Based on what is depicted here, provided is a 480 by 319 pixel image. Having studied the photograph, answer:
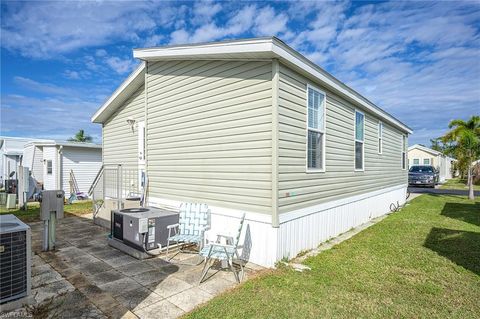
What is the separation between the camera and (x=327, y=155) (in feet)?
20.3

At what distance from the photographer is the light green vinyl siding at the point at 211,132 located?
15.3 ft

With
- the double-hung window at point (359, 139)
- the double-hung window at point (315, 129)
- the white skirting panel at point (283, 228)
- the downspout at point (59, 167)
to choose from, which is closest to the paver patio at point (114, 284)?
the white skirting panel at point (283, 228)

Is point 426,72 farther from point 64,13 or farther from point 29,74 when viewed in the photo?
point 29,74

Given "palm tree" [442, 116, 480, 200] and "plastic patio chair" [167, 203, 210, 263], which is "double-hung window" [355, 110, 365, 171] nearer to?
"plastic patio chair" [167, 203, 210, 263]

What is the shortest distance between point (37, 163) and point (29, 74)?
671 cm

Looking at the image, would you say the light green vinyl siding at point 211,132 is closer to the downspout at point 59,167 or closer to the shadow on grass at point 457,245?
the shadow on grass at point 457,245

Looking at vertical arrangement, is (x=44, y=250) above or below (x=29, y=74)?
below

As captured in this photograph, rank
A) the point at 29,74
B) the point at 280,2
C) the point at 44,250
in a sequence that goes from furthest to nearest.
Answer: the point at 29,74, the point at 280,2, the point at 44,250

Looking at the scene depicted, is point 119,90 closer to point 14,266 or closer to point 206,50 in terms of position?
point 206,50

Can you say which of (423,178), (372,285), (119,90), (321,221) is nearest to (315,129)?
(321,221)

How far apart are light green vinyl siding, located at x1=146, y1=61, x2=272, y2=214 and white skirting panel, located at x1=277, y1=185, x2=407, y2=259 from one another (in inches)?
28.2

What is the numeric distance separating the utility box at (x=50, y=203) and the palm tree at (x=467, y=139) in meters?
17.8

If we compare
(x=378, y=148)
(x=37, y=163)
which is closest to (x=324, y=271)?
(x=378, y=148)

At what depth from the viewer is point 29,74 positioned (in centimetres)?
1162
